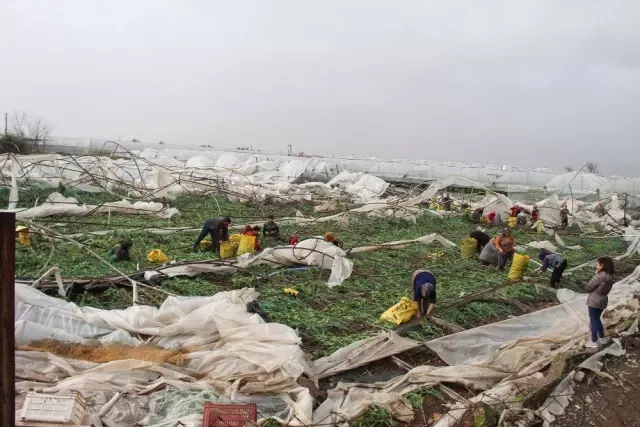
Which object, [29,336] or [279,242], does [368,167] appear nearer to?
[279,242]

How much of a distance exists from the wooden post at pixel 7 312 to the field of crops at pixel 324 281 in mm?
3241

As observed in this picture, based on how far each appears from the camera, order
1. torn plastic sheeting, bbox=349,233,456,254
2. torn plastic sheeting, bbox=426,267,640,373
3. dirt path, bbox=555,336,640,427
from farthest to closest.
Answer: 1. torn plastic sheeting, bbox=349,233,456,254
2. torn plastic sheeting, bbox=426,267,640,373
3. dirt path, bbox=555,336,640,427

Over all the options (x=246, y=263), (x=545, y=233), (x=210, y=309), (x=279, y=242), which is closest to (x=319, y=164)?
(x=545, y=233)

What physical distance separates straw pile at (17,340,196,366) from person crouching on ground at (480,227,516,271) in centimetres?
636

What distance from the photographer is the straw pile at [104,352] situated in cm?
405

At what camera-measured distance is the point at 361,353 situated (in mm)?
4723

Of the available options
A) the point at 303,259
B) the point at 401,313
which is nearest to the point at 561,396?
the point at 401,313

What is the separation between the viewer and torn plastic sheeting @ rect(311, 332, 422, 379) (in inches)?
177

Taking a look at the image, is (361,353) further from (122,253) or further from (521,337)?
(122,253)

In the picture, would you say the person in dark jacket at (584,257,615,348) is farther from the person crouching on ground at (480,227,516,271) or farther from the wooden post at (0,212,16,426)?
the wooden post at (0,212,16,426)

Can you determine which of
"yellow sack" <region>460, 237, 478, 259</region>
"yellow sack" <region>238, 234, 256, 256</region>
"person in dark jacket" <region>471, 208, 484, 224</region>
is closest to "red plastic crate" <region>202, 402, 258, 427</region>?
"yellow sack" <region>238, 234, 256, 256</region>

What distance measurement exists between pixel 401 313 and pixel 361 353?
1.20 meters

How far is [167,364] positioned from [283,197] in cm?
1300

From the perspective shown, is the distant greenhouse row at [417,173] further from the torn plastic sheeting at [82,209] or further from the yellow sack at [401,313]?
the yellow sack at [401,313]
